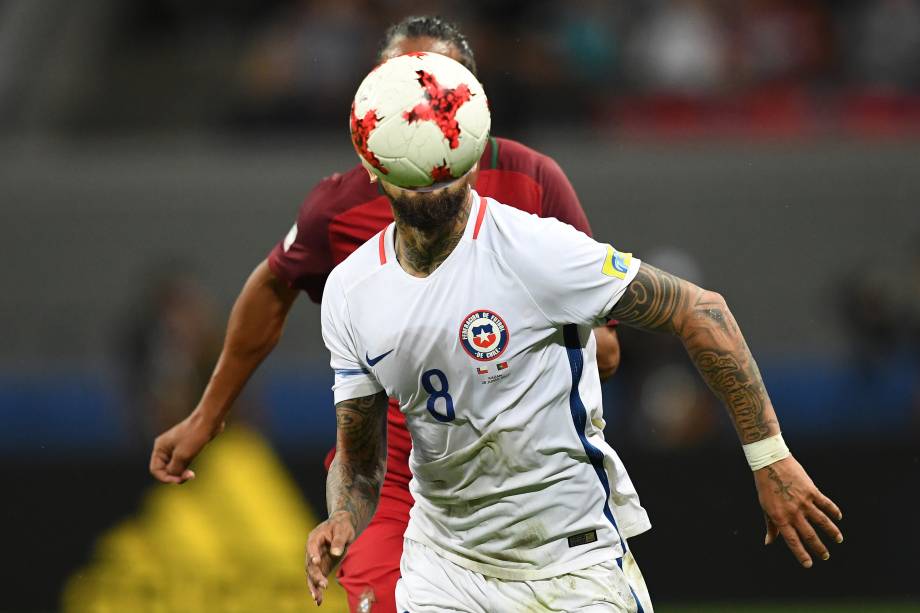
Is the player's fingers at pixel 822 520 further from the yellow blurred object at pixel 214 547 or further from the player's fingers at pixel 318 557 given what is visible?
the yellow blurred object at pixel 214 547

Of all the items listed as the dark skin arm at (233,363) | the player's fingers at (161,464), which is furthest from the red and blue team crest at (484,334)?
the player's fingers at (161,464)

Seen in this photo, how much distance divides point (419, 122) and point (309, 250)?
1.44 meters

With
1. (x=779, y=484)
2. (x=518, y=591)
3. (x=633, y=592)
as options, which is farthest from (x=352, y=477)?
(x=779, y=484)

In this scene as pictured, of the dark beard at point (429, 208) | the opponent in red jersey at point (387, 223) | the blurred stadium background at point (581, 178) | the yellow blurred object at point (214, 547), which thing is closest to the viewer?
the dark beard at point (429, 208)

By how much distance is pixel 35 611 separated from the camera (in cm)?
909

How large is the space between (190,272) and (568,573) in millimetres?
8587

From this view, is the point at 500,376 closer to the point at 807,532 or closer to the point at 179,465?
the point at 807,532

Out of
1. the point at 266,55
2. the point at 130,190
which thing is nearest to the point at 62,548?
the point at 130,190

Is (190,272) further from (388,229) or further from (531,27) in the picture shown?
(388,229)

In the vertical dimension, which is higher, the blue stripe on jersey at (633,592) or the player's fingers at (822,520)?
the player's fingers at (822,520)

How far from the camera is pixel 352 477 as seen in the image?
4.13 metres

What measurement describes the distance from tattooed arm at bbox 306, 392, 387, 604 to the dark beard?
0.55m

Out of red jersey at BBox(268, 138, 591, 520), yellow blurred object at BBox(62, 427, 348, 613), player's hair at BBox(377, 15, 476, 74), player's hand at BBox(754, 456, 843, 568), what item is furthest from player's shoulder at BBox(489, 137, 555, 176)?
yellow blurred object at BBox(62, 427, 348, 613)

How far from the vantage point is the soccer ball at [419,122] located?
11.6 feet
